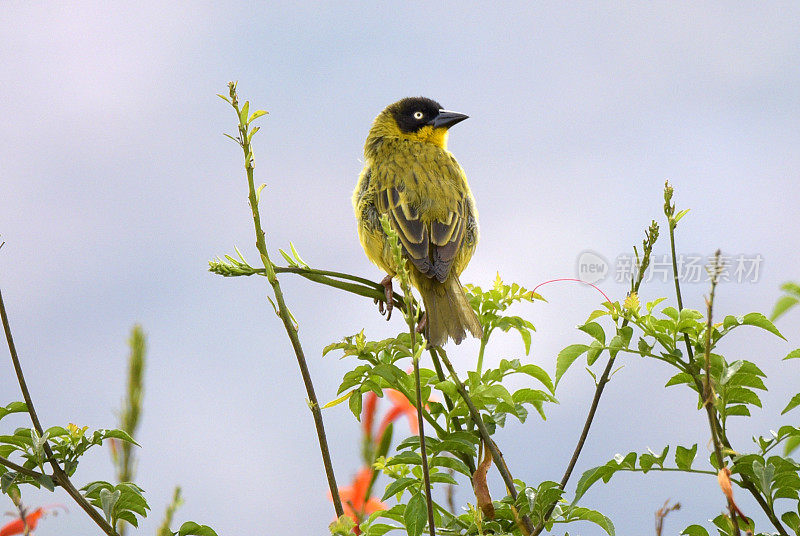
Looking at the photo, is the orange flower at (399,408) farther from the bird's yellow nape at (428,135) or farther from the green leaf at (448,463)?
the bird's yellow nape at (428,135)

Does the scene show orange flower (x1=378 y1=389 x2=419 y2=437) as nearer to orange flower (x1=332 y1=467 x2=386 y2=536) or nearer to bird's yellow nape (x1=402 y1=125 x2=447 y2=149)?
orange flower (x1=332 y1=467 x2=386 y2=536)

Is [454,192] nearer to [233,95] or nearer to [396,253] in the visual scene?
[233,95]

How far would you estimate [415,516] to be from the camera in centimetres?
202

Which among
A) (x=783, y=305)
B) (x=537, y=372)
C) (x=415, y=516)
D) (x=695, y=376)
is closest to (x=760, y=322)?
(x=783, y=305)

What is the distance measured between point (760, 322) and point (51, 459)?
75.6 inches

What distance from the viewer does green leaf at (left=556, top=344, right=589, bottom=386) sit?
2133mm

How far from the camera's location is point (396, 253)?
1.55 m

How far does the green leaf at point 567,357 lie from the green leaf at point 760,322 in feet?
1.37

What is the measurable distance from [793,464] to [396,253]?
4.08 ft

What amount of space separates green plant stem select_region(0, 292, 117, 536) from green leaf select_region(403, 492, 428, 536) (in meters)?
0.80

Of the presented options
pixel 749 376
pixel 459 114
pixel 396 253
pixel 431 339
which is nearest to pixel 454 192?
pixel 459 114

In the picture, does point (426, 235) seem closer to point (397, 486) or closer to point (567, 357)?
point (567, 357)

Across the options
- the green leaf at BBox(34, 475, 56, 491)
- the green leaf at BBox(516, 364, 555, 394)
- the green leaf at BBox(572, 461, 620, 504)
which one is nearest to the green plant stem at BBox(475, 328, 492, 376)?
the green leaf at BBox(516, 364, 555, 394)

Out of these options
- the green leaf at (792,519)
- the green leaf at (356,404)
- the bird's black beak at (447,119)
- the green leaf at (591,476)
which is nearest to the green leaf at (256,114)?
the green leaf at (356,404)
